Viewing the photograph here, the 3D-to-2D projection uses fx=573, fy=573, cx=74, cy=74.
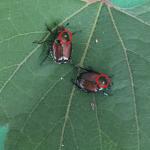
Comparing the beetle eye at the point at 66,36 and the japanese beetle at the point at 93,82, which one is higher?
the beetle eye at the point at 66,36

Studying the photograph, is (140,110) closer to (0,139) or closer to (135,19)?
(135,19)

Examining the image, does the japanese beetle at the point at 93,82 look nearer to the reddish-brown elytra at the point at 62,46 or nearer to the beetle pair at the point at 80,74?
the beetle pair at the point at 80,74

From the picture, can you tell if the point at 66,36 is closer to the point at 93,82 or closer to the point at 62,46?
the point at 62,46

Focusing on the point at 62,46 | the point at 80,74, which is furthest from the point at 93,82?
the point at 62,46

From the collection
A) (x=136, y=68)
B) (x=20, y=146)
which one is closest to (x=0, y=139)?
(x=20, y=146)

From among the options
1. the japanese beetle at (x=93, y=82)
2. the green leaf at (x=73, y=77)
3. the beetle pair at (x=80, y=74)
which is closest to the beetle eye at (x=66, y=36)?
the beetle pair at (x=80, y=74)
